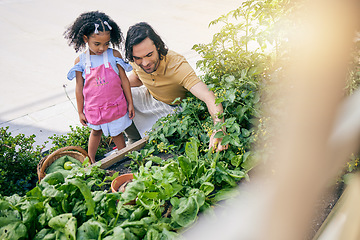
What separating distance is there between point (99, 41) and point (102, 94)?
39 cm

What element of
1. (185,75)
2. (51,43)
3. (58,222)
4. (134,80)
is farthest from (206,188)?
(51,43)

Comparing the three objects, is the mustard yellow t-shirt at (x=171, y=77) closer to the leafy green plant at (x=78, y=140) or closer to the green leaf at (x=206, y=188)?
the leafy green plant at (x=78, y=140)

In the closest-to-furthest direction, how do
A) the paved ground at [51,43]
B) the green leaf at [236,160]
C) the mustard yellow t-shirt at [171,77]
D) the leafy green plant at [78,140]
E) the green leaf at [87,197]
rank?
the green leaf at [87,197], the green leaf at [236,160], the mustard yellow t-shirt at [171,77], the leafy green plant at [78,140], the paved ground at [51,43]

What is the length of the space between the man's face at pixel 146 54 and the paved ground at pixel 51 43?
0.92 m

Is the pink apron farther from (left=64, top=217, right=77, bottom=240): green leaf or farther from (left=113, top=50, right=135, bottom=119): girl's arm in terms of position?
(left=64, top=217, right=77, bottom=240): green leaf

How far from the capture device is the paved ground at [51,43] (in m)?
3.82

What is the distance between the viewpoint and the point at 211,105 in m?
1.94

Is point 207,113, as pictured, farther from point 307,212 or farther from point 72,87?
point 72,87

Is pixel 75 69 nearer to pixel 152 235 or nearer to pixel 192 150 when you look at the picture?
pixel 192 150

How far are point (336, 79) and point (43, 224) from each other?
4.00 ft

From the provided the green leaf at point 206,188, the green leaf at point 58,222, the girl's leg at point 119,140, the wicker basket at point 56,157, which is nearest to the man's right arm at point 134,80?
the girl's leg at point 119,140

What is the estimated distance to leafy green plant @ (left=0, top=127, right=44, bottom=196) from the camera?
2.21 m

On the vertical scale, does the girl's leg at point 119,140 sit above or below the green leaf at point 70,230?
below

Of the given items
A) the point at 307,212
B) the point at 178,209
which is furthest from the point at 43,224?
the point at 307,212
